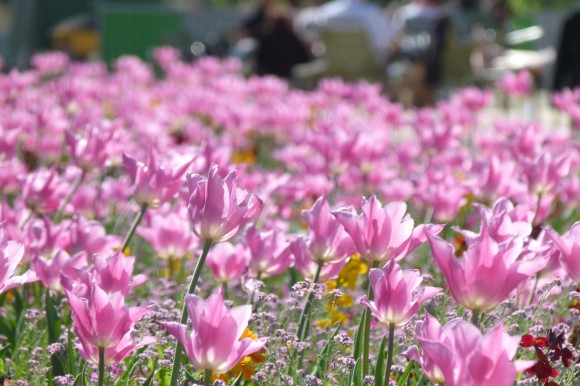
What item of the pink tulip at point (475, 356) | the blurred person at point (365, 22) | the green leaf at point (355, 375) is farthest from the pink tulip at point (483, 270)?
the blurred person at point (365, 22)

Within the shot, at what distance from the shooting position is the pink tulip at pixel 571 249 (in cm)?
198

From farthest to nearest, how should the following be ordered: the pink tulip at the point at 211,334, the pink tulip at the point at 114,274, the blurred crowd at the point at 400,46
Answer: the blurred crowd at the point at 400,46 → the pink tulip at the point at 114,274 → the pink tulip at the point at 211,334

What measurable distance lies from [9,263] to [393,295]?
647mm

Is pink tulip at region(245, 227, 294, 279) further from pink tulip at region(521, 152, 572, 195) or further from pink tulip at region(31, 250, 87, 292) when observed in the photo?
pink tulip at region(521, 152, 572, 195)

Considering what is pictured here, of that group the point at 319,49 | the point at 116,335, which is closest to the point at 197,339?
the point at 116,335

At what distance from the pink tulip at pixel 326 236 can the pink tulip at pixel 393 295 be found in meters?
0.40

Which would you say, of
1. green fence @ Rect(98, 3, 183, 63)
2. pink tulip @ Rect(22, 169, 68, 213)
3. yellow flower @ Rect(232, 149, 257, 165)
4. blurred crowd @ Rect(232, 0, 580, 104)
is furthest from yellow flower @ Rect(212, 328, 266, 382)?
green fence @ Rect(98, 3, 183, 63)

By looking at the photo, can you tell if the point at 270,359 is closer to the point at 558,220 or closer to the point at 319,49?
the point at 558,220

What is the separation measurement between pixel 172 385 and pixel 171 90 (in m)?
6.32

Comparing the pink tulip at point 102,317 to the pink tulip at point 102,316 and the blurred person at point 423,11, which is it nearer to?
the pink tulip at point 102,316

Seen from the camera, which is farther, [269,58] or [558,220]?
[269,58]

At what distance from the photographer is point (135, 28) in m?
17.0

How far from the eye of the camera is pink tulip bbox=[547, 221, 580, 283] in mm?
1979

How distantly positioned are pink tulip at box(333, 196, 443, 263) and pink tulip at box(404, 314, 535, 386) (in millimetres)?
466
